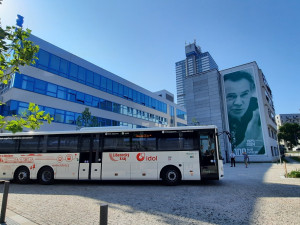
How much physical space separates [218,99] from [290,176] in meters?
26.7

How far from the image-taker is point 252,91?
35.9m

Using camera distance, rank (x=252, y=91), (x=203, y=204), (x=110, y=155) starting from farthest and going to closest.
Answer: (x=252, y=91) < (x=110, y=155) < (x=203, y=204)

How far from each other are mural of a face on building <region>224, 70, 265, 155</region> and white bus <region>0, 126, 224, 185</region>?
92.1 feet

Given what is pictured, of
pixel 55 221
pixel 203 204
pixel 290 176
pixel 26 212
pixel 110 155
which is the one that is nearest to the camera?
pixel 55 221

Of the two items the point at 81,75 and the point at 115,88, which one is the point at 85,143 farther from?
the point at 115,88

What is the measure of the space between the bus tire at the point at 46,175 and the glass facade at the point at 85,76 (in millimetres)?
17961

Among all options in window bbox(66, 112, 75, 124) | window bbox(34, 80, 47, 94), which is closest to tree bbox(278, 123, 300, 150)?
window bbox(66, 112, 75, 124)

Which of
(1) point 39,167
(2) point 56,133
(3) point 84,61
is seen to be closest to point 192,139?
(2) point 56,133

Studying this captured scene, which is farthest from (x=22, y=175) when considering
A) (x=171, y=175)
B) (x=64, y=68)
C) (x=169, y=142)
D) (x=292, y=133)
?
(x=292, y=133)

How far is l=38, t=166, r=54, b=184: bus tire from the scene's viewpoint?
11195 millimetres

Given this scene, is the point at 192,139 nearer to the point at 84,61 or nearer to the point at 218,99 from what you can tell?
the point at 84,61

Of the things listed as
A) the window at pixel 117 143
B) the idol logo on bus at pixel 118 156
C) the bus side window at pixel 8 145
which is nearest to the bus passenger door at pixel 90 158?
the window at pixel 117 143

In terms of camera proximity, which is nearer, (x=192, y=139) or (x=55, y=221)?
(x=55, y=221)

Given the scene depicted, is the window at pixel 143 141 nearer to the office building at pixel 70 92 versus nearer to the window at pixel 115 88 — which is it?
the office building at pixel 70 92
